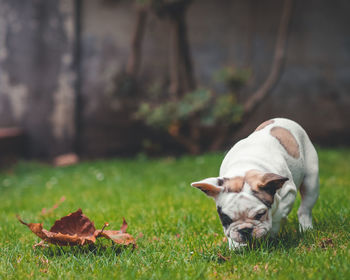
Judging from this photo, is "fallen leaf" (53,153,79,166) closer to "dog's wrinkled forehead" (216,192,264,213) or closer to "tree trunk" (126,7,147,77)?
"tree trunk" (126,7,147,77)

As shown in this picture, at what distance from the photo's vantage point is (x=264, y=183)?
6.93ft

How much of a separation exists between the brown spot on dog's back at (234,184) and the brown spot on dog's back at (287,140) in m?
0.49

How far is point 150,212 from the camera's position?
3479 mm

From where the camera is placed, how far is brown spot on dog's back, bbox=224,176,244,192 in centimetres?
217

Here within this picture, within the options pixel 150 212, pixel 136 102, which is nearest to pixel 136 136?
pixel 136 102

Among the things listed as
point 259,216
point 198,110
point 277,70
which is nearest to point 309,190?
point 259,216

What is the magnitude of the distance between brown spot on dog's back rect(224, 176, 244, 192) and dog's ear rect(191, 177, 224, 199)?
3 centimetres

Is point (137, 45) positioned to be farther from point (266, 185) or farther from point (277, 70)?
point (266, 185)

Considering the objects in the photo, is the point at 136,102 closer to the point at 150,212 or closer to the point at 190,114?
the point at 190,114

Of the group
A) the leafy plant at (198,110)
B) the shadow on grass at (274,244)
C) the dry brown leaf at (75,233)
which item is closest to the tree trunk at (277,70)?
the leafy plant at (198,110)

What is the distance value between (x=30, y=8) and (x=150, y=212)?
6.81m

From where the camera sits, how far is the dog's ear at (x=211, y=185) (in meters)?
2.18

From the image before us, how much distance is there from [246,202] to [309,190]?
0.68m

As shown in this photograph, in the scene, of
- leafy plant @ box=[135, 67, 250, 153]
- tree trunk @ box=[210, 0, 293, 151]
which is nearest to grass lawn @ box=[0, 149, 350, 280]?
leafy plant @ box=[135, 67, 250, 153]
